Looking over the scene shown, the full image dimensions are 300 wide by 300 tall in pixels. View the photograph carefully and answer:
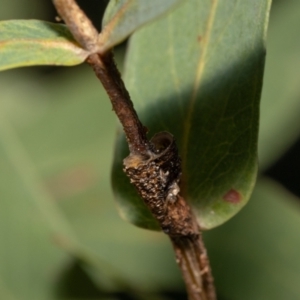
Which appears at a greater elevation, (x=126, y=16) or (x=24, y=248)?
→ (x=126, y=16)

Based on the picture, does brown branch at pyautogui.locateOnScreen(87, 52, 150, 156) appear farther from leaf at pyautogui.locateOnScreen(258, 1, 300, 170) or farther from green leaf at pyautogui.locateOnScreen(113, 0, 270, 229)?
leaf at pyautogui.locateOnScreen(258, 1, 300, 170)

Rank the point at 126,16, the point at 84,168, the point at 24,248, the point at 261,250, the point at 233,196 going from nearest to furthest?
the point at 126,16 → the point at 233,196 → the point at 261,250 → the point at 24,248 → the point at 84,168

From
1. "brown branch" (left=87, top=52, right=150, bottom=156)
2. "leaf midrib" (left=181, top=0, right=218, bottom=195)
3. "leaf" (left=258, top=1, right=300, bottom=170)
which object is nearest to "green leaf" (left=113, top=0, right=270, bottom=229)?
"leaf midrib" (left=181, top=0, right=218, bottom=195)

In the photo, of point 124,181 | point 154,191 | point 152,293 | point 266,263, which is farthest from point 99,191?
point 154,191

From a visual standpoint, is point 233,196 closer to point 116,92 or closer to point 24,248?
point 116,92

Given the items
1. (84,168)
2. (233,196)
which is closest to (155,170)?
(233,196)

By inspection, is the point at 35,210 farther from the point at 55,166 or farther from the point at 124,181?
the point at 124,181

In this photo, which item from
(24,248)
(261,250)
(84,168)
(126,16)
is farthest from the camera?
(84,168)

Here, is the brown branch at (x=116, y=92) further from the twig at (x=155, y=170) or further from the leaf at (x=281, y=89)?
the leaf at (x=281, y=89)
